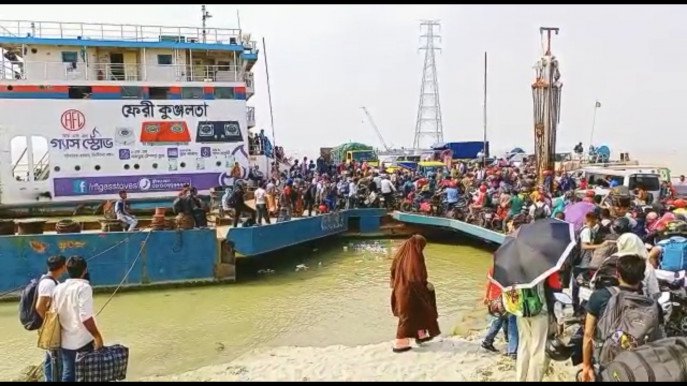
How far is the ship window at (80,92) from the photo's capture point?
54.6 feet

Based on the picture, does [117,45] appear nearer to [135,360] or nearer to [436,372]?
[135,360]

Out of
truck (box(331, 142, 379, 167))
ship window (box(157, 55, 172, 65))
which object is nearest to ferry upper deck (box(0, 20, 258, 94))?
ship window (box(157, 55, 172, 65))

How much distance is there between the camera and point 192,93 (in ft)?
57.2

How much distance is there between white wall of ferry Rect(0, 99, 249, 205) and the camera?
16.5m

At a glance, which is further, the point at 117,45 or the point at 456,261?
the point at 117,45

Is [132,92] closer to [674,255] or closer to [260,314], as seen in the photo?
[260,314]

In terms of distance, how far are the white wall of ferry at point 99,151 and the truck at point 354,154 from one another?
37.7 feet

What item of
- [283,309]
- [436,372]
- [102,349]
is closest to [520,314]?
[436,372]

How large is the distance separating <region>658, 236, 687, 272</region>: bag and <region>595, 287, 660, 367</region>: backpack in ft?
7.36

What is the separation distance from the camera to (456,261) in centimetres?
1437

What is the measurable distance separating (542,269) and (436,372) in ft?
6.02

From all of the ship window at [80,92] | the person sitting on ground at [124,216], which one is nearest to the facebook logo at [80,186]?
the ship window at [80,92]

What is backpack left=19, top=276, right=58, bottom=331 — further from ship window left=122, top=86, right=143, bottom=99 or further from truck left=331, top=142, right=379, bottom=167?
truck left=331, top=142, right=379, bottom=167

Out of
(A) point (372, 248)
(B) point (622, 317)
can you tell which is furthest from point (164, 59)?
(B) point (622, 317)
